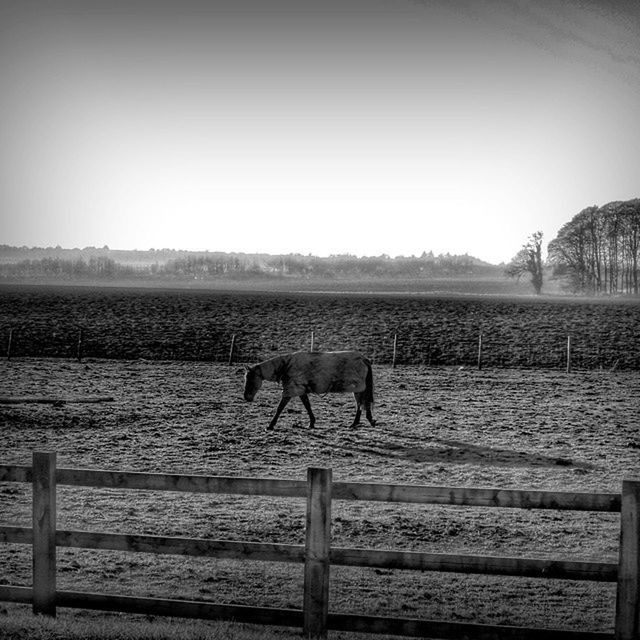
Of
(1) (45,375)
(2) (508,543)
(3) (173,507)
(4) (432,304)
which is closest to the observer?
(2) (508,543)

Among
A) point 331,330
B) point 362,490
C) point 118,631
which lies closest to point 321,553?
point 362,490

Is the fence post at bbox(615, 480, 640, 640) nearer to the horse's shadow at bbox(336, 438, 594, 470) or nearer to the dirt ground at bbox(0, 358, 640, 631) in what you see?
the dirt ground at bbox(0, 358, 640, 631)

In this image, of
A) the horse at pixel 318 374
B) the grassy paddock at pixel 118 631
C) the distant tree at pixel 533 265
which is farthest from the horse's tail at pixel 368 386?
the distant tree at pixel 533 265

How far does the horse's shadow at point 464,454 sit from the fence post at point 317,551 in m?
8.77

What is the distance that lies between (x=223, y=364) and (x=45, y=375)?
25.1 ft

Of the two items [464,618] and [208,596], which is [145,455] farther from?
[464,618]

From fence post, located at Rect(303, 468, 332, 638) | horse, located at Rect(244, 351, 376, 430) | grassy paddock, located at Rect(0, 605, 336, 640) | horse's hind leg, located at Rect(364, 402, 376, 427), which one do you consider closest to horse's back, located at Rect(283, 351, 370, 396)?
horse, located at Rect(244, 351, 376, 430)

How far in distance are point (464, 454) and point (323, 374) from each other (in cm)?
401

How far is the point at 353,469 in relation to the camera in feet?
44.1

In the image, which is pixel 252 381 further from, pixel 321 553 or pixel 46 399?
pixel 321 553

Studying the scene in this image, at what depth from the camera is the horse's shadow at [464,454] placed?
46.0ft

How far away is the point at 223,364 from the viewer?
32312 millimetres

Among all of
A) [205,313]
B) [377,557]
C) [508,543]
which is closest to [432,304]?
[205,313]

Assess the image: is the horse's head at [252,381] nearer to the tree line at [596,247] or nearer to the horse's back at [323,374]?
the horse's back at [323,374]
